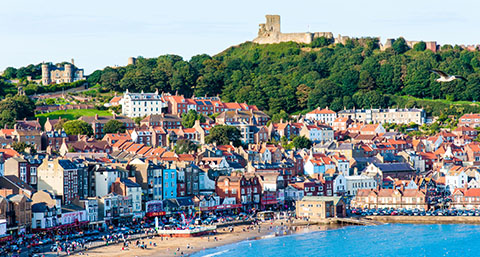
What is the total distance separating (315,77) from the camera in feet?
391

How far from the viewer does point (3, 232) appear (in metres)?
50.2

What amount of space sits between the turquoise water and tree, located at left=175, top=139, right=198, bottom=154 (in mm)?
23534

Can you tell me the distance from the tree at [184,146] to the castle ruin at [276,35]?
A: 6294 cm

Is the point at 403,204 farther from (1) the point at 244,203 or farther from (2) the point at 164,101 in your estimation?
(2) the point at 164,101

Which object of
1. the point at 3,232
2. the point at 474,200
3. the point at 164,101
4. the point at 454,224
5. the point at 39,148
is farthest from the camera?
the point at 164,101

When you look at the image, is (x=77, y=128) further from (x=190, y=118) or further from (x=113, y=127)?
(x=190, y=118)

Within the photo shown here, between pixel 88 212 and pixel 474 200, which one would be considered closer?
pixel 88 212

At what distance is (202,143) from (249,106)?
2185cm

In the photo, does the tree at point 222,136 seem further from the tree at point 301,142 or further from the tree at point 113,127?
the tree at point 113,127

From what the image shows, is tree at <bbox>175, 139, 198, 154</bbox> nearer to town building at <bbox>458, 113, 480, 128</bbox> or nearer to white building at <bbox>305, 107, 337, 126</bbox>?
white building at <bbox>305, 107, 337, 126</bbox>

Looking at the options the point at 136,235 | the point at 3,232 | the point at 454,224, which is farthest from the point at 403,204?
the point at 3,232

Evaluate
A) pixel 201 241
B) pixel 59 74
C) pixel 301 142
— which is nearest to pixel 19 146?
pixel 301 142

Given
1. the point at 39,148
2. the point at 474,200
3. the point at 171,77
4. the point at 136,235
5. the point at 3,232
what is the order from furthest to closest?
1. the point at 171,77
2. the point at 39,148
3. the point at 474,200
4. the point at 136,235
5. the point at 3,232

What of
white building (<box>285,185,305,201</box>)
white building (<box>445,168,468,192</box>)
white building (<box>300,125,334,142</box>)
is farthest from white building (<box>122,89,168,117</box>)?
white building (<box>445,168,468,192</box>)
